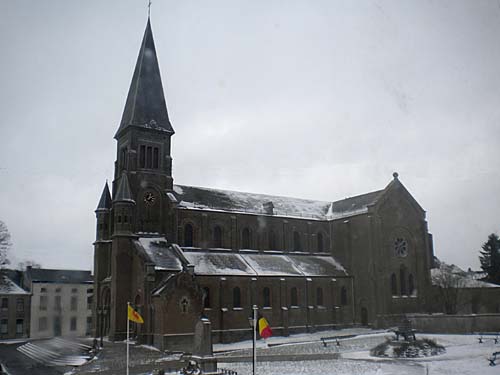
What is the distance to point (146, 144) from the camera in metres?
55.5

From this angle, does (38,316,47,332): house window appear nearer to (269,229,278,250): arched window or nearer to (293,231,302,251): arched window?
(269,229,278,250): arched window

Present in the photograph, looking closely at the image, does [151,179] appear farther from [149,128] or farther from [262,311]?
[262,311]

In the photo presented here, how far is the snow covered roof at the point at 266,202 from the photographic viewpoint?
5834 centimetres

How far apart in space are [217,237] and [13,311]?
31459 mm

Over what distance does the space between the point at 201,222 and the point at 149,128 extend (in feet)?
36.7

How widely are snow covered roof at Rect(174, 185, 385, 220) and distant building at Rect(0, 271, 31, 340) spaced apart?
28872mm

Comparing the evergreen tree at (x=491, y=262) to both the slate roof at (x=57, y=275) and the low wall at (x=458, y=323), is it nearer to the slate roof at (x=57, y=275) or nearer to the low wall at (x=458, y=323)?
the low wall at (x=458, y=323)

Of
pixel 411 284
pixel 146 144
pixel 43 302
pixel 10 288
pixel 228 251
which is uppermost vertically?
pixel 146 144

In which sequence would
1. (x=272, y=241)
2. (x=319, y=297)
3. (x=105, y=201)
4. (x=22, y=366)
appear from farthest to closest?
(x=272, y=241)
(x=319, y=297)
(x=105, y=201)
(x=22, y=366)

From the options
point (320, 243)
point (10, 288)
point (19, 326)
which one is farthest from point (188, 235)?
point (10, 288)

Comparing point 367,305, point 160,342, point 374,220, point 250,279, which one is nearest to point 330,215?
point 374,220

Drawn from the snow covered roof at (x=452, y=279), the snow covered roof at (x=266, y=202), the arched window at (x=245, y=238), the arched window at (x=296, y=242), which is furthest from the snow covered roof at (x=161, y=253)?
the snow covered roof at (x=452, y=279)

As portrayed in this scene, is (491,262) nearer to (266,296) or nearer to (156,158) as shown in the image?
(266,296)

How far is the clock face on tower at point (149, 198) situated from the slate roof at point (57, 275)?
21.8 metres
